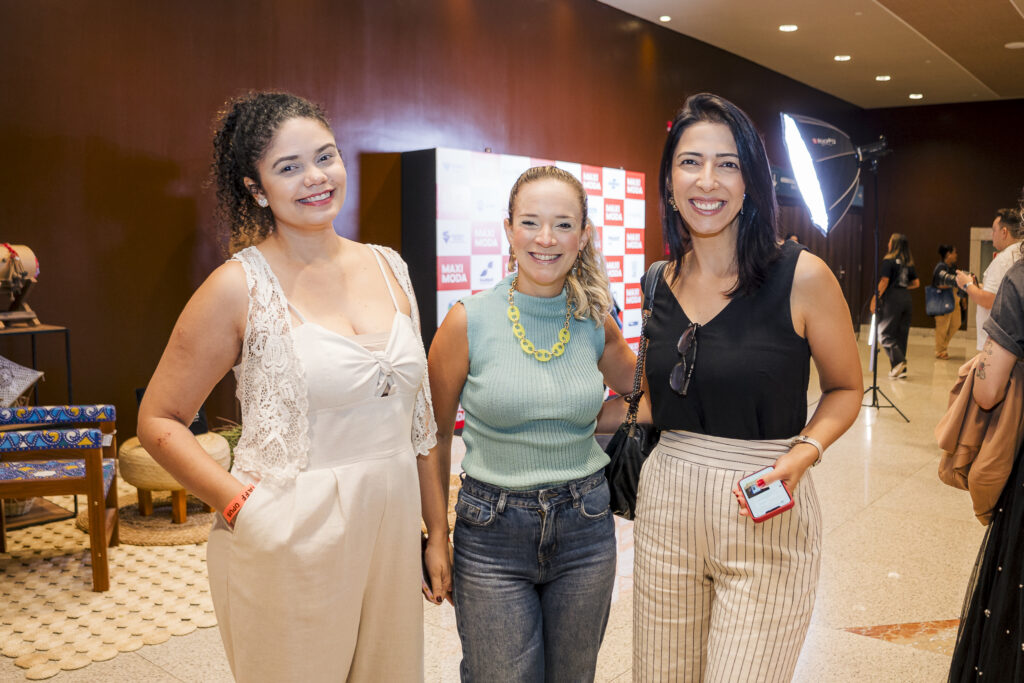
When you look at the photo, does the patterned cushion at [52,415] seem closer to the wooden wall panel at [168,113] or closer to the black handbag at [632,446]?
the wooden wall panel at [168,113]

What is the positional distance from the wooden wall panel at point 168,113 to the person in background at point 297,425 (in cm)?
385

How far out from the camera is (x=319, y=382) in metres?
1.51

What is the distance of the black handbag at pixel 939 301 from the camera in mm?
10289

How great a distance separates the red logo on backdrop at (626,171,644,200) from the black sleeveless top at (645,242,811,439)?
7.18 meters

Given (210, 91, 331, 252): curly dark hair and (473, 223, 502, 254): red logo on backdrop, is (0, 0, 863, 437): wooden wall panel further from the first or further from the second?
(210, 91, 331, 252): curly dark hair

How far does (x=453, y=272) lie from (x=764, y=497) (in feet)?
17.2

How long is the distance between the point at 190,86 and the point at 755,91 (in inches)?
352

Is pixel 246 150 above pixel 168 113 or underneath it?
underneath

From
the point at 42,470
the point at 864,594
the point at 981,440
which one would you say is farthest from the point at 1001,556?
the point at 42,470

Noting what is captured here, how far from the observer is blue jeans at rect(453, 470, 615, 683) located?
167 cm

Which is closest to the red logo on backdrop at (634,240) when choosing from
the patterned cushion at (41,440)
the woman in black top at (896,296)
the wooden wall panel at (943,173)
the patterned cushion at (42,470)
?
the woman in black top at (896,296)

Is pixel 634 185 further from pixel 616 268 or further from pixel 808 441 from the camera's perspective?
pixel 808 441

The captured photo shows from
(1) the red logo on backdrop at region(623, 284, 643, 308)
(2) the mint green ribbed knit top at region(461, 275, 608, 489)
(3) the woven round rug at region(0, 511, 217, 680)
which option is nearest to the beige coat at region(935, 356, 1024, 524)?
(2) the mint green ribbed knit top at region(461, 275, 608, 489)

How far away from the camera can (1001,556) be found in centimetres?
207
